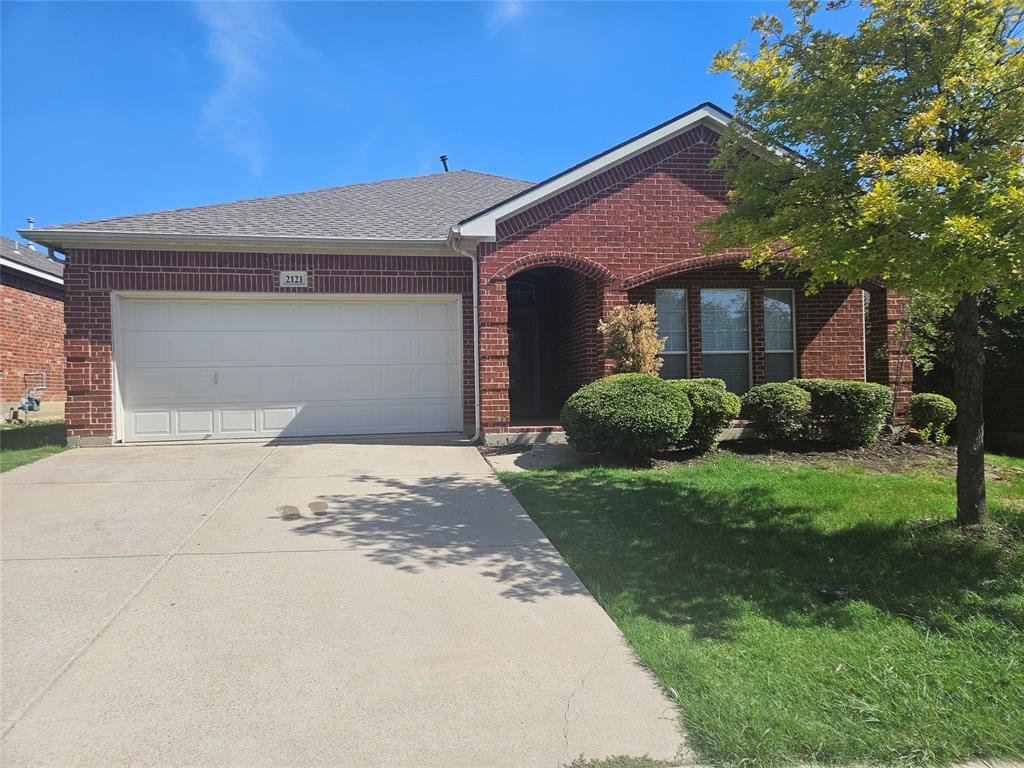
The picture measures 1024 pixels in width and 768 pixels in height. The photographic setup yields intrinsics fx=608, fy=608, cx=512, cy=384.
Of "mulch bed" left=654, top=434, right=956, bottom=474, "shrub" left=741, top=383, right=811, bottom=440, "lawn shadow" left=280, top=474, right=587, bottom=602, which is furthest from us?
"shrub" left=741, top=383, right=811, bottom=440

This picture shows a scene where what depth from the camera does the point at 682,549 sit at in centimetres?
496

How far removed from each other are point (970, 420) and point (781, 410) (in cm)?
366

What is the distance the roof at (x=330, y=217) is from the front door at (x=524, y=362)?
Result: 8.49 ft

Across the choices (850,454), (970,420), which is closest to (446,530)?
(970,420)

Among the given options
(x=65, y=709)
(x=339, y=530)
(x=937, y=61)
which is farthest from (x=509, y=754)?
(x=937, y=61)

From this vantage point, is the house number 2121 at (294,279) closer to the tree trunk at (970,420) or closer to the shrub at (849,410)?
the shrub at (849,410)

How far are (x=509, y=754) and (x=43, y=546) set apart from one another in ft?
14.9

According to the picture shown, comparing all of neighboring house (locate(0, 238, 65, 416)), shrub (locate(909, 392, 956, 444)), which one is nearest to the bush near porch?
shrub (locate(909, 392, 956, 444))

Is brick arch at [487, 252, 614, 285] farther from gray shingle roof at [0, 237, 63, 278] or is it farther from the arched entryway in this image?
gray shingle roof at [0, 237, 63, 278]

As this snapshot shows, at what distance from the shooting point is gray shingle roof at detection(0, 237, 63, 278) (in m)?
15.3

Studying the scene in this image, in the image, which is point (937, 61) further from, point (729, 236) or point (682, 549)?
point (682, 549)

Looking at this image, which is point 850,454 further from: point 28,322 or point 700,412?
point 28,322

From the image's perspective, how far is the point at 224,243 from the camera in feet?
31.8

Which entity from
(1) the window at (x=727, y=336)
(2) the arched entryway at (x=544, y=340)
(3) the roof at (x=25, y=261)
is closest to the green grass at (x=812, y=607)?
(1) the window at (x=727, y=336)
